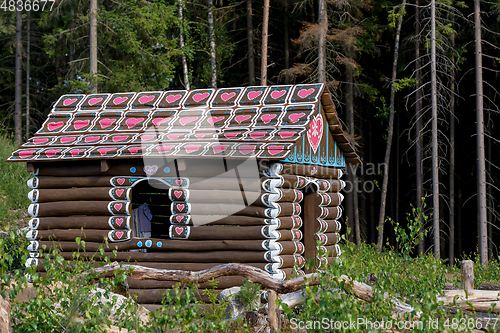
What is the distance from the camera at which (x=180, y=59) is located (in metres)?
23.7

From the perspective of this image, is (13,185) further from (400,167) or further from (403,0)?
(400,167)

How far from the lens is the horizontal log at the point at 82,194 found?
31.9 feet

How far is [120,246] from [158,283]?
106cm

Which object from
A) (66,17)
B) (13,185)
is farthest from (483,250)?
(66,17)

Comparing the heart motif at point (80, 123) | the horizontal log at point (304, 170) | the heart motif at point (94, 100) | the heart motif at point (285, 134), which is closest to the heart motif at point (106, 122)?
the heart motif at point (80, 123)

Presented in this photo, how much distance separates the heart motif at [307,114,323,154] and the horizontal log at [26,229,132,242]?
13.6ft

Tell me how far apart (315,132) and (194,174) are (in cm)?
288

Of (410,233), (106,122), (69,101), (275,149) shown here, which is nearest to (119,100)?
(106,122)

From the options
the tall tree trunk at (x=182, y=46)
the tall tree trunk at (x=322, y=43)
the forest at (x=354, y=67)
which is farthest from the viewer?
the tall tree trunk at (x=182, y=46)

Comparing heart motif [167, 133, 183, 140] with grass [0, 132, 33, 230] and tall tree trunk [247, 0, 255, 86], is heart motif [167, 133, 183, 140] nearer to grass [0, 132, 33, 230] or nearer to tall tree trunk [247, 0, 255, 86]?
grass [0, 132, 33, 230]

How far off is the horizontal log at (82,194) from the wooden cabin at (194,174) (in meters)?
0.02

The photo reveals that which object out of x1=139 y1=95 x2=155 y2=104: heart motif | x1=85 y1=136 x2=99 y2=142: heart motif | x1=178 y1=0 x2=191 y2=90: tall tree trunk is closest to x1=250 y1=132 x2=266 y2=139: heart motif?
x1=139 y1=95 x2=155 y2=104: heart motif

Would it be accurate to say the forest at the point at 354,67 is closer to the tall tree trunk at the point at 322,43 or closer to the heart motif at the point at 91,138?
the tall tree trunk at the point at 322,43

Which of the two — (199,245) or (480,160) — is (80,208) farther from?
(480,160)
